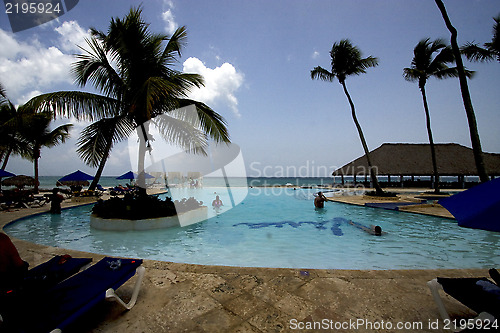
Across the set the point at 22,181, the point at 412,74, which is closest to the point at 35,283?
the point at 412,74

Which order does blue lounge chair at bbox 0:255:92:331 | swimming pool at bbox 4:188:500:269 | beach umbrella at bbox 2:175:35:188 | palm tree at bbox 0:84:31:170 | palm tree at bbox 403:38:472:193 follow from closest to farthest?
blue lounge chair at bbox 0:255:92:331 → swimming pool at bbox 4:188:500:269 → palm tree at bbox 0:84:31:170 → palm tree at bbox 403:38:472:193 → beach umbrella at bbox 2:175:35:188

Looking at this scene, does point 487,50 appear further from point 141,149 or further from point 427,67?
point 141,149

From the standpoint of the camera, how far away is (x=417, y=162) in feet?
94.9

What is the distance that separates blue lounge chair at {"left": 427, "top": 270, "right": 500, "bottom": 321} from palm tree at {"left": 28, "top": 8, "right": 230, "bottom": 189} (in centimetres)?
661

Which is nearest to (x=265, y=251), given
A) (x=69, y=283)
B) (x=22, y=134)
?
(x=69, y=283)

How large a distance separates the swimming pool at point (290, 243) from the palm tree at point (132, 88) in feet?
9.62

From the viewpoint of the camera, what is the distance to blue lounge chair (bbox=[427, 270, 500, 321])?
1.93 meters

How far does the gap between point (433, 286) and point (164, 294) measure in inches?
131

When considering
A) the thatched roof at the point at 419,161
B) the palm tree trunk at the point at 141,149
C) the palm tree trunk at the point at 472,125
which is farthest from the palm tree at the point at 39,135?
the thatched roof at the point at 419,161

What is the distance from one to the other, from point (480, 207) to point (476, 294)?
84 cm

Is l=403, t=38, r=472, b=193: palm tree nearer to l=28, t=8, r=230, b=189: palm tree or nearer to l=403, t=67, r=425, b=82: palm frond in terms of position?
l=403, t=67, r=425, b=82: palm frond

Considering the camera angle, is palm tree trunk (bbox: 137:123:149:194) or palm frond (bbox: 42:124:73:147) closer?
palm tree trunk (bbox: 137:123:149:194)

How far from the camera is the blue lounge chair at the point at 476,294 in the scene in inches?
76.2

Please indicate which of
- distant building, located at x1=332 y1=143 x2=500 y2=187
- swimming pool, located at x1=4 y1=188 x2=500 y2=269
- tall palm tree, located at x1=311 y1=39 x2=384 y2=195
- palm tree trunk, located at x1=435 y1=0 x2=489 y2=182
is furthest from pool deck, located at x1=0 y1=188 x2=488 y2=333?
distant building, located at x1=332 y1=143 x2=500 y2=187
